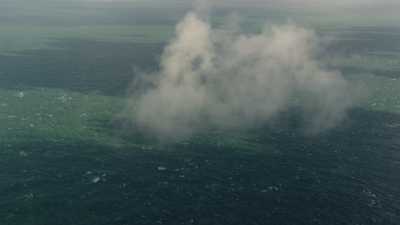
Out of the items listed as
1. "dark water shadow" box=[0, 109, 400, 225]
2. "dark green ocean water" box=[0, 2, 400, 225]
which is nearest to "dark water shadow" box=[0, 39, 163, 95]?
"dark green ocean water" box=[0, 2, 400, 225]

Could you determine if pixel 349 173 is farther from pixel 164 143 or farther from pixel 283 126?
pixel 164 143

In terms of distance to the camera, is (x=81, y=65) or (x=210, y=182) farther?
(x=81, y=65)

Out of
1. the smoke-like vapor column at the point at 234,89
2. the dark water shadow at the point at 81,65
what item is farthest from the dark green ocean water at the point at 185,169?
the dark water shadow at the point at 81,65

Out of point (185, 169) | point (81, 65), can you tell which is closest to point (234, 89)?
point (185, 169)

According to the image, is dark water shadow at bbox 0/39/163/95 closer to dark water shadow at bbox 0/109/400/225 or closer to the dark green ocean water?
the dark green ocean water

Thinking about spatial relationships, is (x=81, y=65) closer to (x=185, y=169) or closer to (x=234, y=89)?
(x=234, y=89)

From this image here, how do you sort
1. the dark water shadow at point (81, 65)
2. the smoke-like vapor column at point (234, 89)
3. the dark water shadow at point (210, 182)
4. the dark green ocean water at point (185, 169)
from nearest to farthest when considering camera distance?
the dark water shadow at point (210, 182)
the dark green ocean water at point (185, 169)
the smoke-like vapor column at point (234, 89)
the dark water shadow at point (81, 65)

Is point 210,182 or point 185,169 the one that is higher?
point 185,169

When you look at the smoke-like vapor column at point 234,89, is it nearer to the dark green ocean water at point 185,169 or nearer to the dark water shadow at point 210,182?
the dark green ocean water at point 185,169

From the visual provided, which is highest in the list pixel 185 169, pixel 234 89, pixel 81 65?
pixel 81 65
